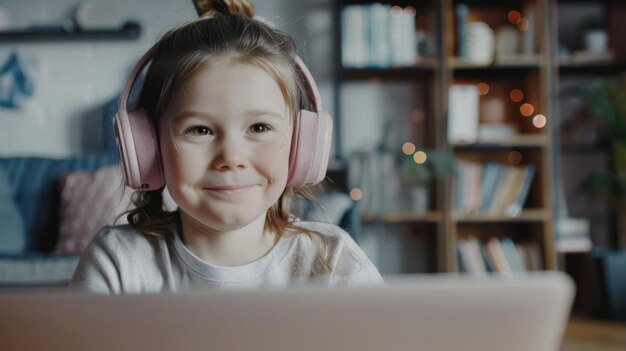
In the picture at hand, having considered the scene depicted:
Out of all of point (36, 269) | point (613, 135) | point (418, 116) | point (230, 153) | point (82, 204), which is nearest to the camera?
point (230, 153)

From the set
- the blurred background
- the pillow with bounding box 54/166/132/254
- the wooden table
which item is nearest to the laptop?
the pillow with bounding box 54/166/132/254

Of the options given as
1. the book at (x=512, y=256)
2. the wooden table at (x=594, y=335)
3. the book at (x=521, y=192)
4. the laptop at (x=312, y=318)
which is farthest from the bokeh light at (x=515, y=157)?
the laptop at (x=312, y=318)

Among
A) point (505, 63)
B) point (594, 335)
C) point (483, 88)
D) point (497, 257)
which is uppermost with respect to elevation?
point (505, 63)

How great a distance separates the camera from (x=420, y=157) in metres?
3.37

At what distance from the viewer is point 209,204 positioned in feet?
2.21

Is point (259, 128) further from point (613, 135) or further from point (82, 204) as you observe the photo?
point (613, 135)

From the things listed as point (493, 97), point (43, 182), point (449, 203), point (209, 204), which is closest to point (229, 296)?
point (209, 204)

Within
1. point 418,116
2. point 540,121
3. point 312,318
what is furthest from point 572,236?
point 312,318

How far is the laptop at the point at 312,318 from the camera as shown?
0.36 metres

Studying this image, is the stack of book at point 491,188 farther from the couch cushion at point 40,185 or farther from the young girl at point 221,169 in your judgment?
the young girl at point 221,169

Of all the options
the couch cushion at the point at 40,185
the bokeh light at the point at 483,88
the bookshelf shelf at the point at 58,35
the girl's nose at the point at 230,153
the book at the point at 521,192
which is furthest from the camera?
the bokeh light at the point at 483,88

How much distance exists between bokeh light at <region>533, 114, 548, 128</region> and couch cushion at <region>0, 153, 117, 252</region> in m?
1.87

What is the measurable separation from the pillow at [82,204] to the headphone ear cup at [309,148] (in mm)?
1788

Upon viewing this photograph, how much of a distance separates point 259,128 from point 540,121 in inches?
116
